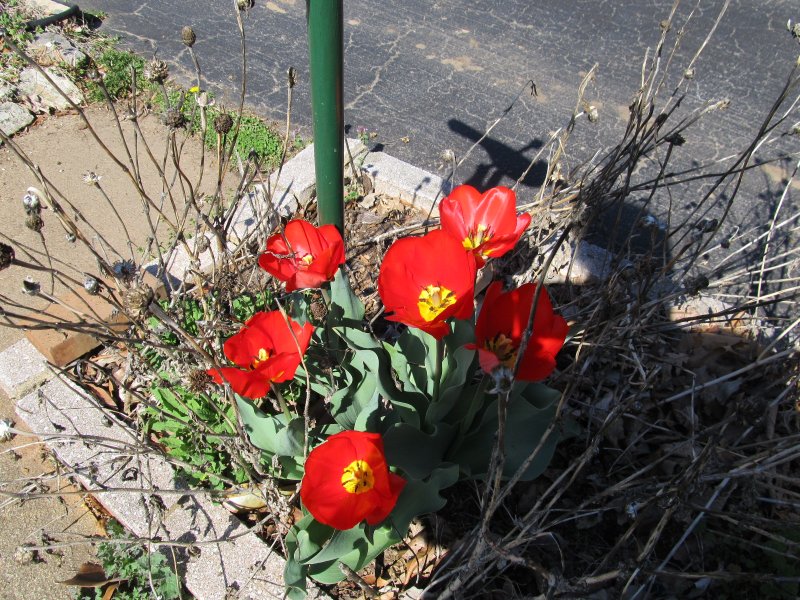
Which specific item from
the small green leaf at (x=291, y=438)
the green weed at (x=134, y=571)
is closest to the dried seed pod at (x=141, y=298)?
the small green leaf at (x=291, y=438)

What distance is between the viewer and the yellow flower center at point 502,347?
1384 mm

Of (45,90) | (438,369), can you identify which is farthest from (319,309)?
(45,90)

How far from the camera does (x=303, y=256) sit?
1.64 metres

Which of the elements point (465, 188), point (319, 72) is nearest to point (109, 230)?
point (319, 72)

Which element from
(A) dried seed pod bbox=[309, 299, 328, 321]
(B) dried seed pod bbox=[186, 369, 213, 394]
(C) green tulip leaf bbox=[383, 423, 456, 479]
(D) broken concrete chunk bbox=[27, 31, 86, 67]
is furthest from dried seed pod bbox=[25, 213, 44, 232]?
(D) broken concrete chunk bbox=[27, 31, 86, 67]

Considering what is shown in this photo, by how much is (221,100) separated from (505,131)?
181 cm

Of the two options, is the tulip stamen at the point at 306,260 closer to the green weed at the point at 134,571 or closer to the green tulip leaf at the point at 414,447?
the green tulip leaf at the point at 414,447

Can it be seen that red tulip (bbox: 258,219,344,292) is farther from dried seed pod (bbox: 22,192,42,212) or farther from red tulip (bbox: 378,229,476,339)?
dried seed pod (bbox: 22,192,42,212)

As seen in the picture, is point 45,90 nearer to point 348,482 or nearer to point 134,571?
point 134,571

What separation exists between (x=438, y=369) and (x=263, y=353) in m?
0.45

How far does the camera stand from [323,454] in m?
1.33

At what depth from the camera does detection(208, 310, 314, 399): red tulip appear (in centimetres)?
139

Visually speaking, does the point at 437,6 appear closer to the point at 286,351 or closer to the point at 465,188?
the point at 465,188

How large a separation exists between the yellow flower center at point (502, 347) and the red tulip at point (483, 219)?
0.24 meters
